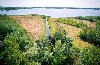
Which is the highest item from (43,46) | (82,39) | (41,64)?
(43,46)

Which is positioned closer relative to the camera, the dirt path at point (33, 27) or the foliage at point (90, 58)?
the foliage at point (90, 58)

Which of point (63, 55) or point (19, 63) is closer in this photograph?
point (19, 63)

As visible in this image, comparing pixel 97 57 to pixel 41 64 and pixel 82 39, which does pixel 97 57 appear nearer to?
pixel 41 64

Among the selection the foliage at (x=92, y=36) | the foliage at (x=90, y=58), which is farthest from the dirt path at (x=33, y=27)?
the foliage at (x=90, y=58)

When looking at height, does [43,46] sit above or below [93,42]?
above

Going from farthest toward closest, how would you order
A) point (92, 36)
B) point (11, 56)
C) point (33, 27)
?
1. point (33, 27)
2. point (92, 36)
3. point (11, 56)

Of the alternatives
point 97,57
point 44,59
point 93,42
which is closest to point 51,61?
point 44,59

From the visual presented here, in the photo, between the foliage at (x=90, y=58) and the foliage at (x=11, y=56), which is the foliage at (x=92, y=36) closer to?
the foliage at (x=90, y=58)

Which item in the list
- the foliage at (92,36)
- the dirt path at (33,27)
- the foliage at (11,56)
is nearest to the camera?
the foliage at (11,56)

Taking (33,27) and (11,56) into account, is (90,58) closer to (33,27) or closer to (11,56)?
(11,56)

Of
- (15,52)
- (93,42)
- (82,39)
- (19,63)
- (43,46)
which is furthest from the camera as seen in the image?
(82,39)

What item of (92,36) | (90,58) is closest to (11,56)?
(90,58)
